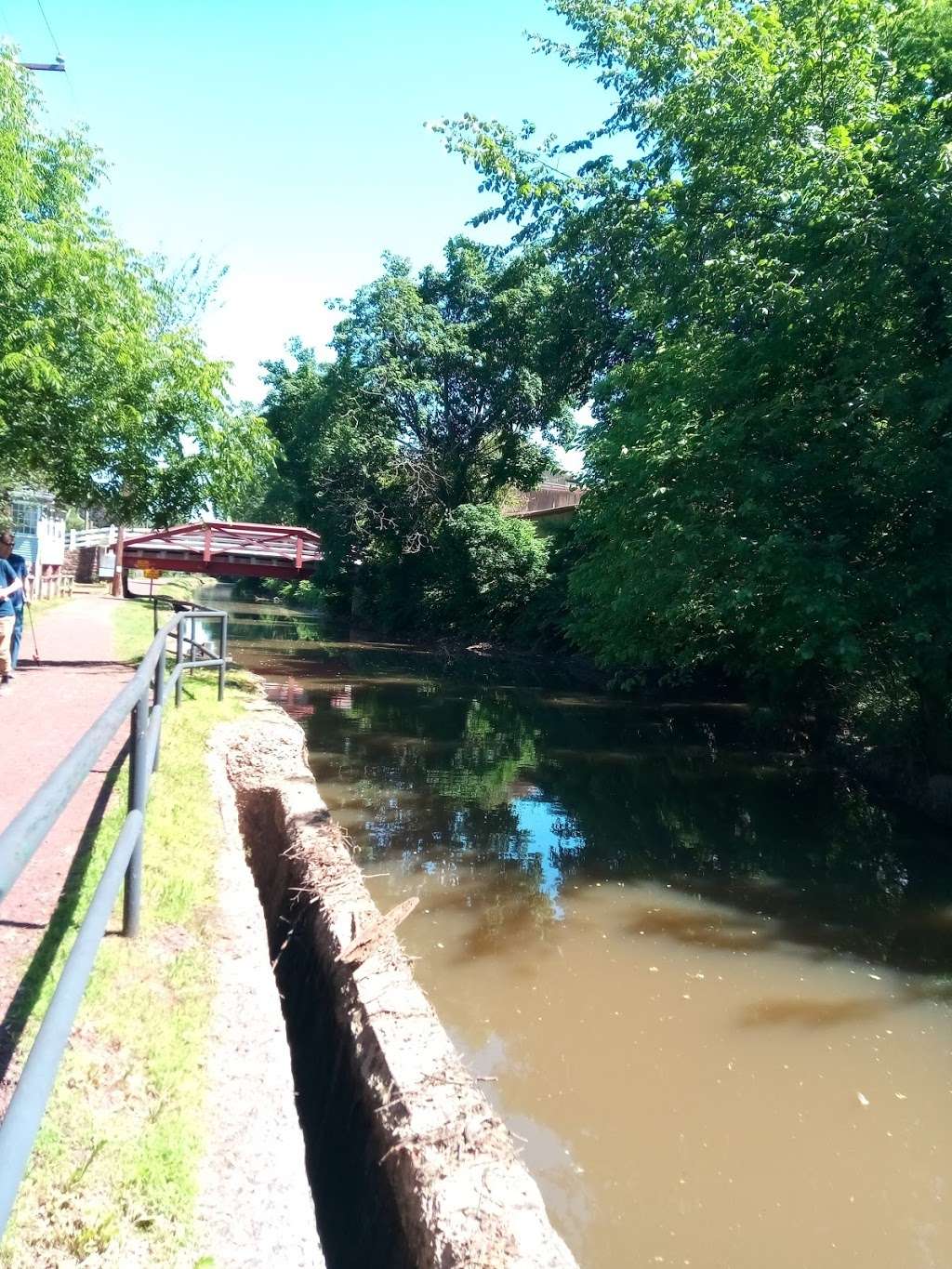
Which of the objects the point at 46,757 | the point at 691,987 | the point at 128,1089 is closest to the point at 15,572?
the point at 46,757

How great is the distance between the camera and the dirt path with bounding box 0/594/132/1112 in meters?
3.81

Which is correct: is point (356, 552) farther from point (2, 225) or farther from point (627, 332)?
point (2, 225)

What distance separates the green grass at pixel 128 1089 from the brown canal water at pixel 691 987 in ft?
6.84

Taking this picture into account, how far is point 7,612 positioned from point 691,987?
7.37 metres

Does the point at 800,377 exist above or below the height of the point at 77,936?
above

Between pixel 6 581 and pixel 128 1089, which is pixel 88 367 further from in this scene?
pixel 128 1089

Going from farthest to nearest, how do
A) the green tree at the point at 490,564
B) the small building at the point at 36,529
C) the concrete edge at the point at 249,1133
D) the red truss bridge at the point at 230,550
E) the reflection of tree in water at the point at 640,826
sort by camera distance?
the green tree at the point at 490,564
the small building at the point at 36,529
the red truss bridge at the point at 230,550
the reflection of tree in water at the point at 640,826
the concrete edge at the point at 249,1133

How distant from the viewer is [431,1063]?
161 inches

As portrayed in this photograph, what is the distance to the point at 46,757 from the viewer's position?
22.4 ft

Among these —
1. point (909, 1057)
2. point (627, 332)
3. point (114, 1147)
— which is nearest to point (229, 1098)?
point (114, 1147)

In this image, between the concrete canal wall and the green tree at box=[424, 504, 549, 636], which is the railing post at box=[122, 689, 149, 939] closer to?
the concrete canal wall

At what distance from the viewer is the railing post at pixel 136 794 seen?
12.0 feet

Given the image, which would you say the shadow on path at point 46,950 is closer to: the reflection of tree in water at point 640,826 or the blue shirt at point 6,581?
the reflection of tree in water at point 640,826

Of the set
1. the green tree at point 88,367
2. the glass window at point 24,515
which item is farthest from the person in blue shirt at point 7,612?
the glass window at point 24,515
